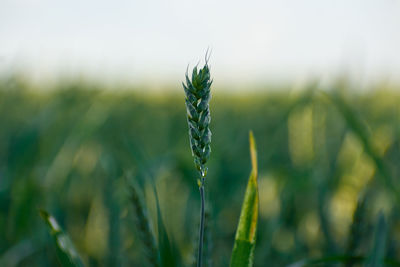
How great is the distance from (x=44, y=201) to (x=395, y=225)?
54.2 inches

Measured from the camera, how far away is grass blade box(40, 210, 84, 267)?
579mm

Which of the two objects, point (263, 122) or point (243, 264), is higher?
point (243, 264)

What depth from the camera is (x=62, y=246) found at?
0.62 meters

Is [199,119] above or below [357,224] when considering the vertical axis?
above

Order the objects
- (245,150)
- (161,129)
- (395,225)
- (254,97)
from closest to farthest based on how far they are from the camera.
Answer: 1. (395,225)
2. (245,150)
3. (161,129)
4. (254,97)

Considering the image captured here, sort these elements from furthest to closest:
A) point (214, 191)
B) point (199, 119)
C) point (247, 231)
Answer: point (214, 191)
point (247, 231)
point (199, 119)

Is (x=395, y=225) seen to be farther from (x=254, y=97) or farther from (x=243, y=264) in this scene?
(x=254, y=97)

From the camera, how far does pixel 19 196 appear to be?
1.25 meters

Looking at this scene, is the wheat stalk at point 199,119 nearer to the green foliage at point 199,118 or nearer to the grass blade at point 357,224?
the green foliage at point 199,118

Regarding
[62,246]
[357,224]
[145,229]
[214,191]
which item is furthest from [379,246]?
[214,191]

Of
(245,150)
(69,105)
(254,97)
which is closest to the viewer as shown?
(69,105)

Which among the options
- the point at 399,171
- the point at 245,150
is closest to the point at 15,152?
the point at 245,150

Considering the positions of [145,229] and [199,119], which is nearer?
[199,119]

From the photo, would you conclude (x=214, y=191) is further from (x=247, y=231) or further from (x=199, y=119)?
(x=199, y=119)
